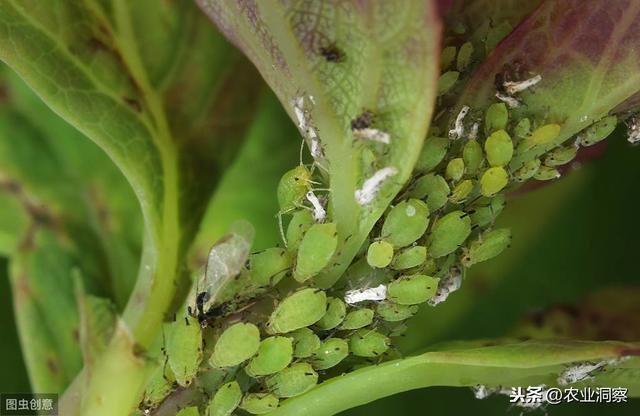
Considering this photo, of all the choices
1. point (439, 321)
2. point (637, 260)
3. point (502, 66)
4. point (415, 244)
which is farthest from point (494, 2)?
point (637, 260)

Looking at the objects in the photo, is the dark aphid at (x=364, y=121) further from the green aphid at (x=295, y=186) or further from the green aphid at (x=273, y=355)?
the green aphid at (x=273, y=355)

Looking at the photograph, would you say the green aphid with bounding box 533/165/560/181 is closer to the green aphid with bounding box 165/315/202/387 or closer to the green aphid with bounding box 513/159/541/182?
the green aphid with bounding box 513/159/541/182

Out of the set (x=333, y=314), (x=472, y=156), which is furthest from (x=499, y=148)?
(x=333, y=314)

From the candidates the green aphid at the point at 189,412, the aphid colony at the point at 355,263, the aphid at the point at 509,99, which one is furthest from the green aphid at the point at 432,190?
the green aphid at the point at 189,412

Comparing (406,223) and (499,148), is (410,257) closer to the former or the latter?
(406,223)

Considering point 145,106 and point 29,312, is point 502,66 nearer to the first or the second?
point 145,106

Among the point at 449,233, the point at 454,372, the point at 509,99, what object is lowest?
the point at 454,372
